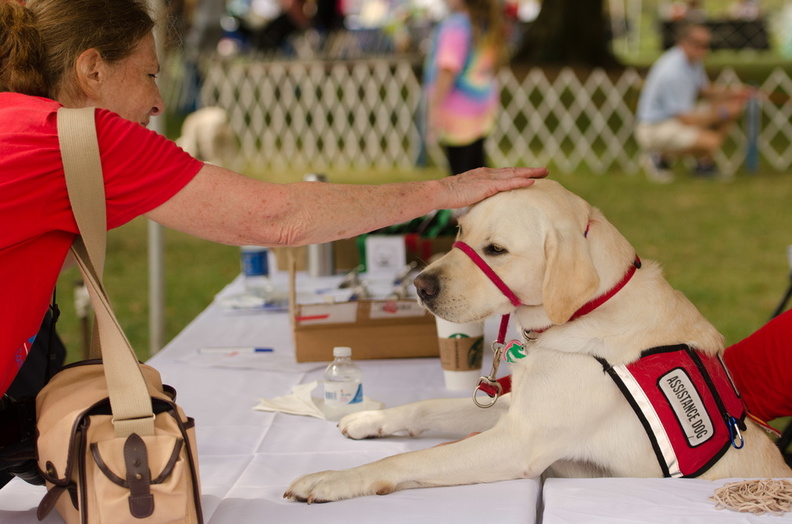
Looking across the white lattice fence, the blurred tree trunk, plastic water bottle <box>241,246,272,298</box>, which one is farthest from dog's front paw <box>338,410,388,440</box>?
the blurred tree trunk

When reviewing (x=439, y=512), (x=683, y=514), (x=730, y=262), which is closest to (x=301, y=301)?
(x=439, y=512)

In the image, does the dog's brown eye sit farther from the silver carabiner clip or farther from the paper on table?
the paper on table

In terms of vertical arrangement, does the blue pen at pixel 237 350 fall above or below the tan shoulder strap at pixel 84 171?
below

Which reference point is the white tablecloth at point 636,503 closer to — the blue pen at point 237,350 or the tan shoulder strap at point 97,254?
the tan shoulder strap at point 97,254

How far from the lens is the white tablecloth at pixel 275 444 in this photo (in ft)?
5.46

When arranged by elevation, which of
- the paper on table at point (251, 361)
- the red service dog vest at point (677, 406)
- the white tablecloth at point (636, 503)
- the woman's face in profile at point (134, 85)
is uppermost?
the woman's face in profile at point (134, 85)

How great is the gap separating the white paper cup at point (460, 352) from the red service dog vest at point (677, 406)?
2.13ft

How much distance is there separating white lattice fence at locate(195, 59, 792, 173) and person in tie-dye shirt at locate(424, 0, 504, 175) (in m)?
3.95

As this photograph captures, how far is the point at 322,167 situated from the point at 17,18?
9.80 metres

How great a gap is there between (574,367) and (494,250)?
0.28m

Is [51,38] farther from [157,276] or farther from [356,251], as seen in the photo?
[157,276]

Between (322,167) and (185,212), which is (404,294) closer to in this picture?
(185,212)

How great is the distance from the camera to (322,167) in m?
11.5

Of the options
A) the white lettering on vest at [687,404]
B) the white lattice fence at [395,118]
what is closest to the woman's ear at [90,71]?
the white lettering on vest at [687,404]
